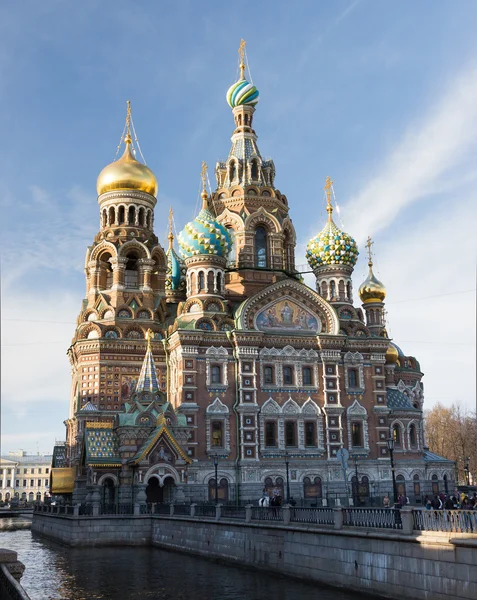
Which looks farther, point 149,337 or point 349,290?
point 349,290

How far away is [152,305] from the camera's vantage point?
43688 mm

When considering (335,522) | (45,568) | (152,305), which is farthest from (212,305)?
(335,522)

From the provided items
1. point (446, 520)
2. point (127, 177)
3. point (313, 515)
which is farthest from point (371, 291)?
point (446, 520)

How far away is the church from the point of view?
119ft

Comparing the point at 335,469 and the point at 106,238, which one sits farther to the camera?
the point at 106,238

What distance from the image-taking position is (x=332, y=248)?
44469 millimetres

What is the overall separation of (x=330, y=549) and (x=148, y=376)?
20113 millimetres

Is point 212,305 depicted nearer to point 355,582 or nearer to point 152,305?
point 152,305

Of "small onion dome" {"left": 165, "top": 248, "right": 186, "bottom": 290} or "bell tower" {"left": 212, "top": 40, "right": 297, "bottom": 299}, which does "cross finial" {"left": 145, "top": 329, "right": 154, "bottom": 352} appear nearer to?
"bell tower" {"left": 212, "top": 40, "right": 297, "bottom": 299}

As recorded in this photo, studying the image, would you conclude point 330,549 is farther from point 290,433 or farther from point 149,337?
point 149,337

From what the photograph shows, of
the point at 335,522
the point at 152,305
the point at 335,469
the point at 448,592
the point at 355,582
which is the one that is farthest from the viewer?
the point at 152,305

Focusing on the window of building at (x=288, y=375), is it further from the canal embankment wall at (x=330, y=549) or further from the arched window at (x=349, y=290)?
the canal embankment wall at (x=330, y=549)

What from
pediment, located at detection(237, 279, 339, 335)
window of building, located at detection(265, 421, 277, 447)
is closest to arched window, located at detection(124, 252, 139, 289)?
pediment, located at detection(237, 279, 339, 335)

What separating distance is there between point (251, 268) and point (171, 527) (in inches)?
766
